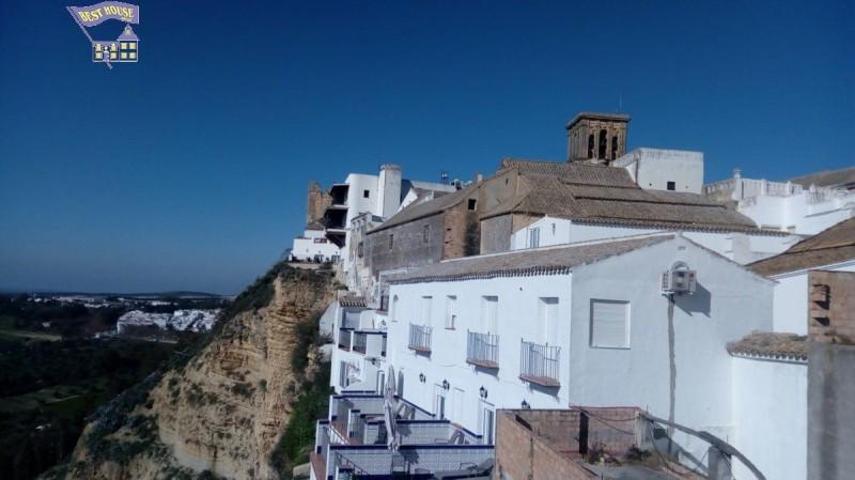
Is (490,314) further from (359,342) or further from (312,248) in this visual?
(312,248)

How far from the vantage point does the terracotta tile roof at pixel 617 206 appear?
21.8 metres

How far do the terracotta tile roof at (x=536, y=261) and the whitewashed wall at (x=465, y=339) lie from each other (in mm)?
186

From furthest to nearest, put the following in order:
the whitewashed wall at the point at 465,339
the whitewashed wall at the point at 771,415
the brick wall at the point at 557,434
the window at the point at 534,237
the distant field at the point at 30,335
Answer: the distant field at the point at 30,335, the window at the point at 534,237, the whitewashed wall at the point at 465,339, the whitewashed wall at the point at 771,415, the brick wall at the point at 557,434

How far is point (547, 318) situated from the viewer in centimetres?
1298

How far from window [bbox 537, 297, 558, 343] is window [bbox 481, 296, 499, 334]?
2307 millimetres

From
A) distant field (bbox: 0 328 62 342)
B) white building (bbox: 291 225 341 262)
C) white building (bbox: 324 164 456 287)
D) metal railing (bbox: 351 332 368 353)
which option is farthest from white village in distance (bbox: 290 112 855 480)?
distant field (bbox: 0 328 62 342)

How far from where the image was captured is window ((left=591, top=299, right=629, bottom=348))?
1184 centimetres

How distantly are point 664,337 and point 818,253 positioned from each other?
7.69 meters

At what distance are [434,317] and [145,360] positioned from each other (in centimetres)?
7665

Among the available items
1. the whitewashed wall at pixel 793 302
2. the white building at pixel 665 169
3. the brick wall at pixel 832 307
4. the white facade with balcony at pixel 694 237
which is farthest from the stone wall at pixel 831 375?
the white building at pixel 665 169

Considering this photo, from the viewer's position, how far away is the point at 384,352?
24047mm

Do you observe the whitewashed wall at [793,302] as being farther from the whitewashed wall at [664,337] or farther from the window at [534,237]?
the window at [534,237]

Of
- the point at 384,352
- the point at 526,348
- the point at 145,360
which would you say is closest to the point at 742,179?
the point at 384,352

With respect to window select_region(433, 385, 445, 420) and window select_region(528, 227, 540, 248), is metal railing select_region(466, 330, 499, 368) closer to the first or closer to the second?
window select_region(433, 385, 445, 420)
